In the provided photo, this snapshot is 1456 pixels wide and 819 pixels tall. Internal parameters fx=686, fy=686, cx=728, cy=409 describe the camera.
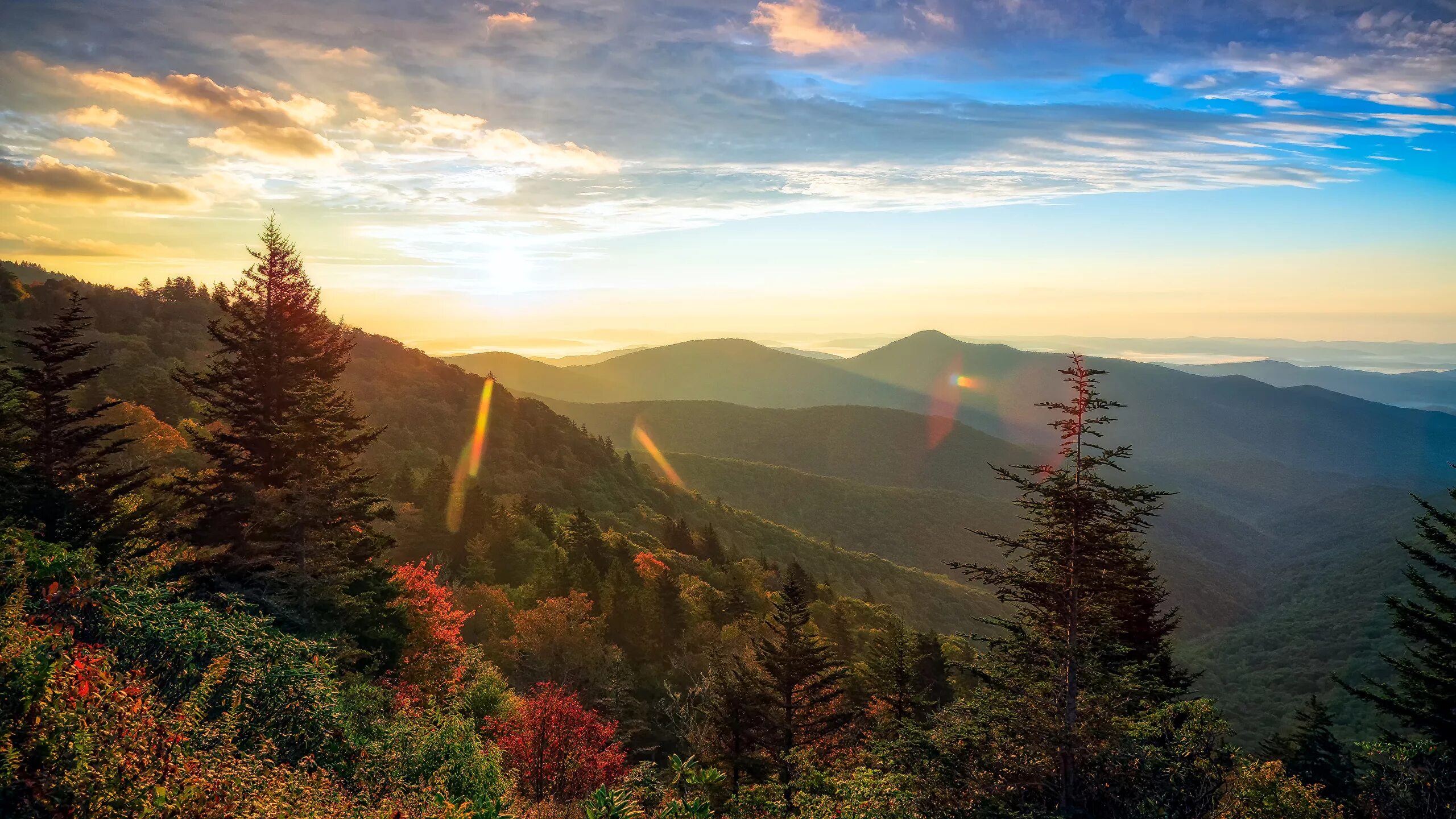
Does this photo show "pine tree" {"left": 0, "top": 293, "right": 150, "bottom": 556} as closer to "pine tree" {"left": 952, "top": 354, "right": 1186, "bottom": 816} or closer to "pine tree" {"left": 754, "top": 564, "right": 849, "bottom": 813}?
"pine tree" {"left": 754, "top": 564, "right": 849, "bottom": 813}

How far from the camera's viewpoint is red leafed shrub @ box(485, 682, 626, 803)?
20625 millimetres

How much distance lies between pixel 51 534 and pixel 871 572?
301ft

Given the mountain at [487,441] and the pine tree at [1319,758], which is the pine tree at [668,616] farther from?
the pine tree at [1319,758]

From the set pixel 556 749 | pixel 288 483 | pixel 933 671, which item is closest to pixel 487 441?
pixel 933 671

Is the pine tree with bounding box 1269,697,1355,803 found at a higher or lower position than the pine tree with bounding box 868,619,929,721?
lower

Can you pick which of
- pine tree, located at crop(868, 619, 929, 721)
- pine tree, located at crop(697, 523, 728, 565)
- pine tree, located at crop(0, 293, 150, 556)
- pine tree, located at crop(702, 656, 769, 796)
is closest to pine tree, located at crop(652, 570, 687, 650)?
pine tree, located at crop(868, 619, 929, 721)

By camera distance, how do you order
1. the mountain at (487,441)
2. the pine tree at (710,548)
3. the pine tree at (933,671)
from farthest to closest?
the pine tree at (710,548) → the mountain at (487,441) → the pine tree at (933,671)

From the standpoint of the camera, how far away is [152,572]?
16.7 meters

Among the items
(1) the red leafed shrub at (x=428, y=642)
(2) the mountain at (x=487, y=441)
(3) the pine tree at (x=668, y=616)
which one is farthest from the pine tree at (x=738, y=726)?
(2) the mountain at (x=487, y=441)

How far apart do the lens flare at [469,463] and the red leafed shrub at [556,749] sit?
27.3m

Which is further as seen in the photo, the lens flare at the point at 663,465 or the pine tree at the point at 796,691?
the lens flare at the point at 663,465

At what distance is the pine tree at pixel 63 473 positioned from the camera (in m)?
20.3

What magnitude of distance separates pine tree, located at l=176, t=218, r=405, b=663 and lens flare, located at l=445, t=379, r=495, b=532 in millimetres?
21771

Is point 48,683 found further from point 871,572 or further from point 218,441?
point 871,572
